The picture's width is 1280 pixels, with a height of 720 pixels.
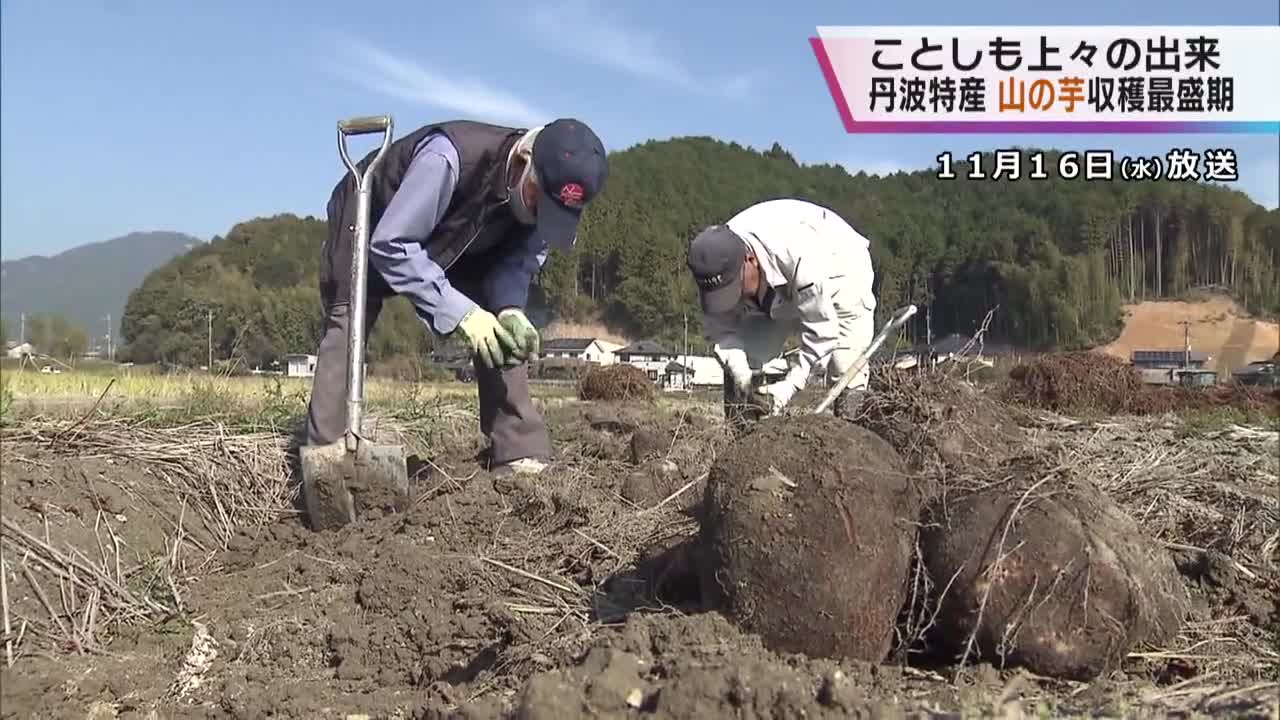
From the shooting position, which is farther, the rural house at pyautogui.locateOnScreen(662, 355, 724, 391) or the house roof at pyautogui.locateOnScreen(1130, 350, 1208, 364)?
the rural house at pyautogui.locateOnScreen(662, 355, 724, 391)

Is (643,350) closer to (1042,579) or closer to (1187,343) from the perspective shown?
(1187,343)

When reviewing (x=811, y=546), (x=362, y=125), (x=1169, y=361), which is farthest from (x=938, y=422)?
(x=1169, y=361)

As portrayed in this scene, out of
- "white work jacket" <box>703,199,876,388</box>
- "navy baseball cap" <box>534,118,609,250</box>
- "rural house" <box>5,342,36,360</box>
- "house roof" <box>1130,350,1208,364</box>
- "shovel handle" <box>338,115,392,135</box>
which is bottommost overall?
"house roof" <box>1130,350,1208,364</box>

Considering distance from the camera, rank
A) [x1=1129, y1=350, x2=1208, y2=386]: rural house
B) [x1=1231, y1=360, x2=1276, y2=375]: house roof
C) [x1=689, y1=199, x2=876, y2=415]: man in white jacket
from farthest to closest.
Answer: [x1=1129, y1=350, x2=1208, y2=386]: rural house, [x1=1231, y1=360, x2=1276, y2=375]: house roof, [x1=689, y1=199, x2=876, y2=415]: man in white jacket

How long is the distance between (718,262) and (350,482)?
5.40 feet

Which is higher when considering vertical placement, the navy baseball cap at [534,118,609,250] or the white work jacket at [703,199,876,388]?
the navy baseball cap at [534,118,609,250]

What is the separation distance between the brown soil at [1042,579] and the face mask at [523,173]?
6.78ft

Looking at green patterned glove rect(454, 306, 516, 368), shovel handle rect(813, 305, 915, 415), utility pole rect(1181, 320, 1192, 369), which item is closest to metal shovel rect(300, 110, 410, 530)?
green patterned glove rect(454, 306, 516, 368)

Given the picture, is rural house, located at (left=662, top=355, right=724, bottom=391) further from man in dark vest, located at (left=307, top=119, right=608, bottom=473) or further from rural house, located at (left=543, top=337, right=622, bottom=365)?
man in dark vest, located at (left=307, top=119, right=608, bottom=473)

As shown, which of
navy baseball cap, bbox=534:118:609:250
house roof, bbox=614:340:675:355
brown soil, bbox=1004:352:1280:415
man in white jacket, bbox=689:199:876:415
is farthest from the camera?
house roof, bbox=614:340:675:355

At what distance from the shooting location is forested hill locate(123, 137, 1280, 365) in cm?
1697

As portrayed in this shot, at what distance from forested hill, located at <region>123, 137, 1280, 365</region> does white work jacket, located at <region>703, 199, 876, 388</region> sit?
27.0ft

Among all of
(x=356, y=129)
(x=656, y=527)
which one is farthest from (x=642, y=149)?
(x=656, y=527)

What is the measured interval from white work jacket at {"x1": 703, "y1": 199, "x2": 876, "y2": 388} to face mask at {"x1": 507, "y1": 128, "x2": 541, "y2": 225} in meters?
Answer: 0.92
